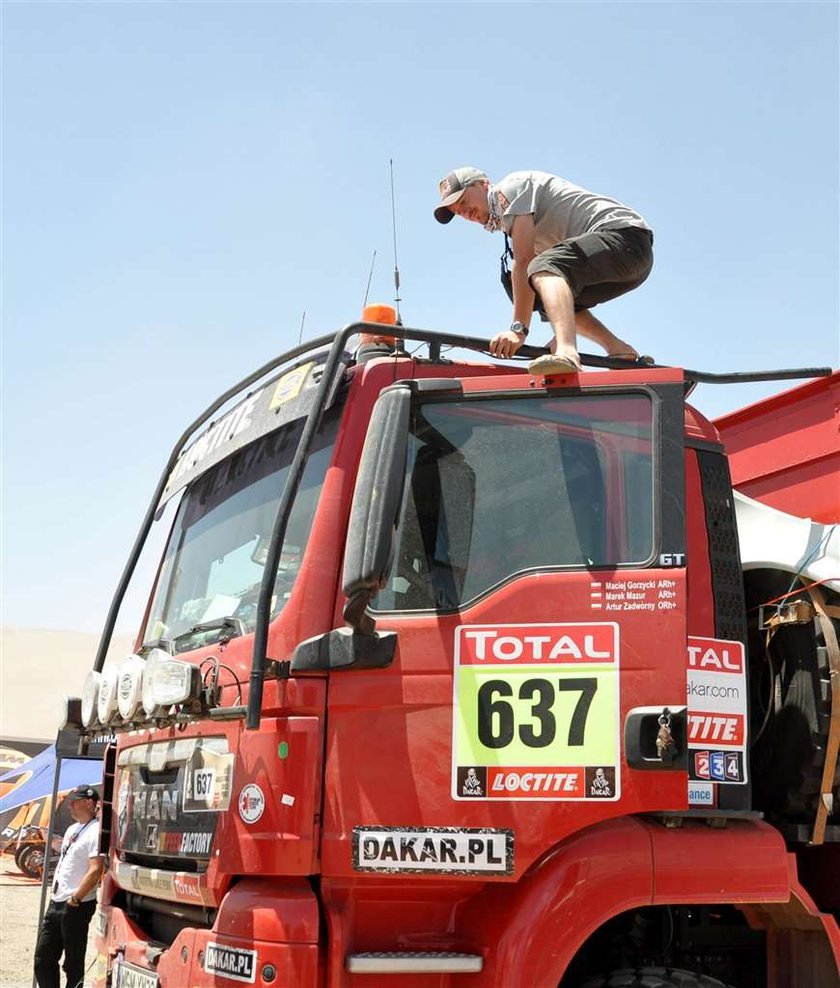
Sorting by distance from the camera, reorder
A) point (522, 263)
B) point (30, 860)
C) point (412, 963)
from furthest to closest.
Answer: point (30, 860) < point (522, 263) < point (412, 963)

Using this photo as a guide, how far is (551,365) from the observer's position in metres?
3.98

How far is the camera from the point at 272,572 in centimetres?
366

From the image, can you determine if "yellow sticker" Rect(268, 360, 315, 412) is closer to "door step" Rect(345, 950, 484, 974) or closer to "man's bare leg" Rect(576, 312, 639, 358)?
"man's bare leg" Rect(576, 312, 639, 358)

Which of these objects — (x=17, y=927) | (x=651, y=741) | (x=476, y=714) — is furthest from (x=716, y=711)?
(x=17, y=927)

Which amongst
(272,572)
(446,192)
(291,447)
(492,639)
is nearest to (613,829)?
(492,639)

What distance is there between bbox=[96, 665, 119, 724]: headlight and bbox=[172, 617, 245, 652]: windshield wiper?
10.4 inches

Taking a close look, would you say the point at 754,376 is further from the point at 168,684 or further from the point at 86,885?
the point at 86,885

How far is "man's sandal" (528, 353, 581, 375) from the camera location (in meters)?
3.97

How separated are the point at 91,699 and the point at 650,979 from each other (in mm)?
2339


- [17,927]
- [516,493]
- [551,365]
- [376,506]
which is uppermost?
[551,365]

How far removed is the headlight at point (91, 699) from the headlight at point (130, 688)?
0.37 m

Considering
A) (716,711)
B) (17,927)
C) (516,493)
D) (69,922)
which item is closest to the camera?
(716,711)

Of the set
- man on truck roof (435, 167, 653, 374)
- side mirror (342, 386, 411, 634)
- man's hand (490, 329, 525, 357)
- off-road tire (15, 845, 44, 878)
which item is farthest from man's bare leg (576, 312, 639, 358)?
off-road tire (15, 845, 44, 878)

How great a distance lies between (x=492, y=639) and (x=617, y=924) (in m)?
1.13
